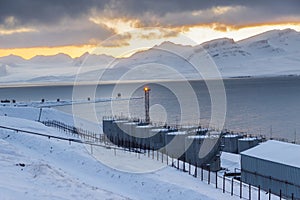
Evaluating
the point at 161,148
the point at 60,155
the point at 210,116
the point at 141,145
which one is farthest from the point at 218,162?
the point at 210,116

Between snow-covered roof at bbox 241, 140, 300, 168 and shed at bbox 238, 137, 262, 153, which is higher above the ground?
snow-covered roof at bbox 241, 140, 300, 168

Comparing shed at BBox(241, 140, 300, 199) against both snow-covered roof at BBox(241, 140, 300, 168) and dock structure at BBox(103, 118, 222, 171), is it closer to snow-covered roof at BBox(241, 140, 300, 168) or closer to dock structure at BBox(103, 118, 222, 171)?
snow-covered roof at BBox(241, 140, 300, 168)

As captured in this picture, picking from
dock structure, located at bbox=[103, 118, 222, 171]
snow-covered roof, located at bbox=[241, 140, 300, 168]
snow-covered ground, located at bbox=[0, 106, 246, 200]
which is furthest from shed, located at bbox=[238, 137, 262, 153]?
snow-covered ground, located at bbox=[0, 106, 246, 200]

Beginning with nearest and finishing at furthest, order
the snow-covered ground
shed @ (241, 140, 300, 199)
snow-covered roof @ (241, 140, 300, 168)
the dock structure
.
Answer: the snow-covered ground
shed @ (241, 140, 300, 199)
snow-covered roof @ (241, 140, 300, 168)
the dock structure

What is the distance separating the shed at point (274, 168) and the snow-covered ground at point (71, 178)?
284 inches

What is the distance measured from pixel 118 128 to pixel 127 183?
3723 centimetres

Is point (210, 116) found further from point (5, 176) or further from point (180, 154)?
point (5, 176)

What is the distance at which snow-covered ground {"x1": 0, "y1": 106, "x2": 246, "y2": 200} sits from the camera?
18922mm

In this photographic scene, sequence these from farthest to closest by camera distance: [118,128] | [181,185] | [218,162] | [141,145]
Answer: [118,128] < [141,145] < [218,162] < [181,185]

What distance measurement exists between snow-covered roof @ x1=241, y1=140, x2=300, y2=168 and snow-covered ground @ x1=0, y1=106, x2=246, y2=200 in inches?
313

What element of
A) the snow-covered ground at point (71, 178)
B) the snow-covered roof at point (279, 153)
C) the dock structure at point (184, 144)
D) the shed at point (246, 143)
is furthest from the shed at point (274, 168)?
the shed at point (246, 143)

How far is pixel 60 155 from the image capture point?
34.1 meters

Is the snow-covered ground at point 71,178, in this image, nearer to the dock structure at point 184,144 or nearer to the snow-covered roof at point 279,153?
the snow-covered roof at point 279,153

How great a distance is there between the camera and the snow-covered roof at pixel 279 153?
34281 millimetres
